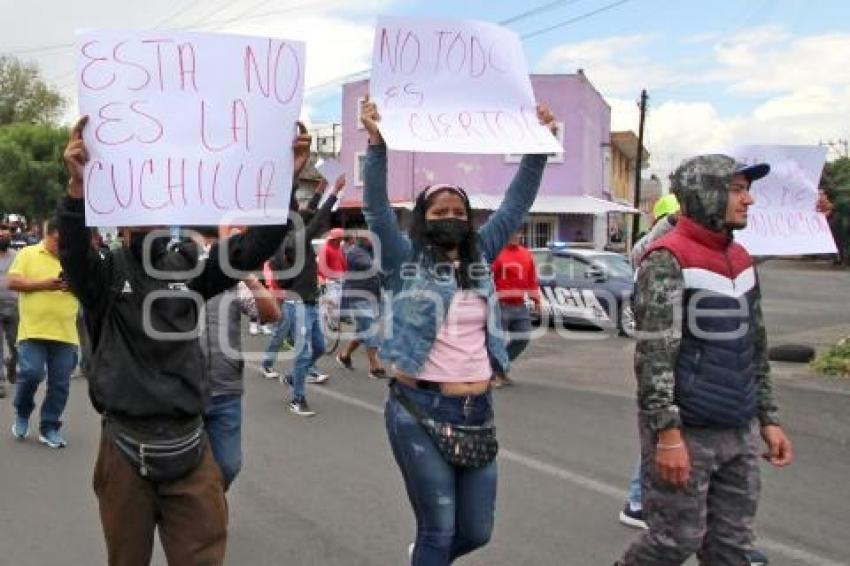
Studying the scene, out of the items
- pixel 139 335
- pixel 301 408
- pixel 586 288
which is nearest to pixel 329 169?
pixel 139 335

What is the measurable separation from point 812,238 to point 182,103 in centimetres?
331

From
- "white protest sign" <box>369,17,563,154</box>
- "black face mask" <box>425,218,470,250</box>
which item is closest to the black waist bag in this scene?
"black face mask" <box>425,218,470,250</box>

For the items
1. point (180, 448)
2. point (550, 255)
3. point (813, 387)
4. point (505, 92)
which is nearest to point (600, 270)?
point (550, 255)

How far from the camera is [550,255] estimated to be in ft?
56.0

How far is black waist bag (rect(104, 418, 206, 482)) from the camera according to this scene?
3229 millimetres

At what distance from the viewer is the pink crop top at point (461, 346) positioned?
3609 millimetres

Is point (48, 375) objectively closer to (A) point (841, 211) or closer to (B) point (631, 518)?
(B) point (631, 518)

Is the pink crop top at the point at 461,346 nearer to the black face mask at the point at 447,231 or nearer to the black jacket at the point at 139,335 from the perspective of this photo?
the black face mask at the point at 447,231

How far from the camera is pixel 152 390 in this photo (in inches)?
126

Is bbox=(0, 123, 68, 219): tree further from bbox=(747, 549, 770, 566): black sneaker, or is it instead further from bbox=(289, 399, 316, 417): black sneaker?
bbox=(747, 549, 770, 566): black sneaker

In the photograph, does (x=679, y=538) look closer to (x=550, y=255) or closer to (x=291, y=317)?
(x=291, y=317)

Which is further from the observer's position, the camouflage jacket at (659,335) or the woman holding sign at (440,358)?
the woman holding sign at (440,358)

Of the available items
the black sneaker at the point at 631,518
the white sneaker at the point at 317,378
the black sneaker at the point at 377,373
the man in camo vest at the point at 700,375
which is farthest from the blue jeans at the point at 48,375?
the man in camo vest at the point at 700,375

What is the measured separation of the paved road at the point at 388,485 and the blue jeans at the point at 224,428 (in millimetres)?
512
